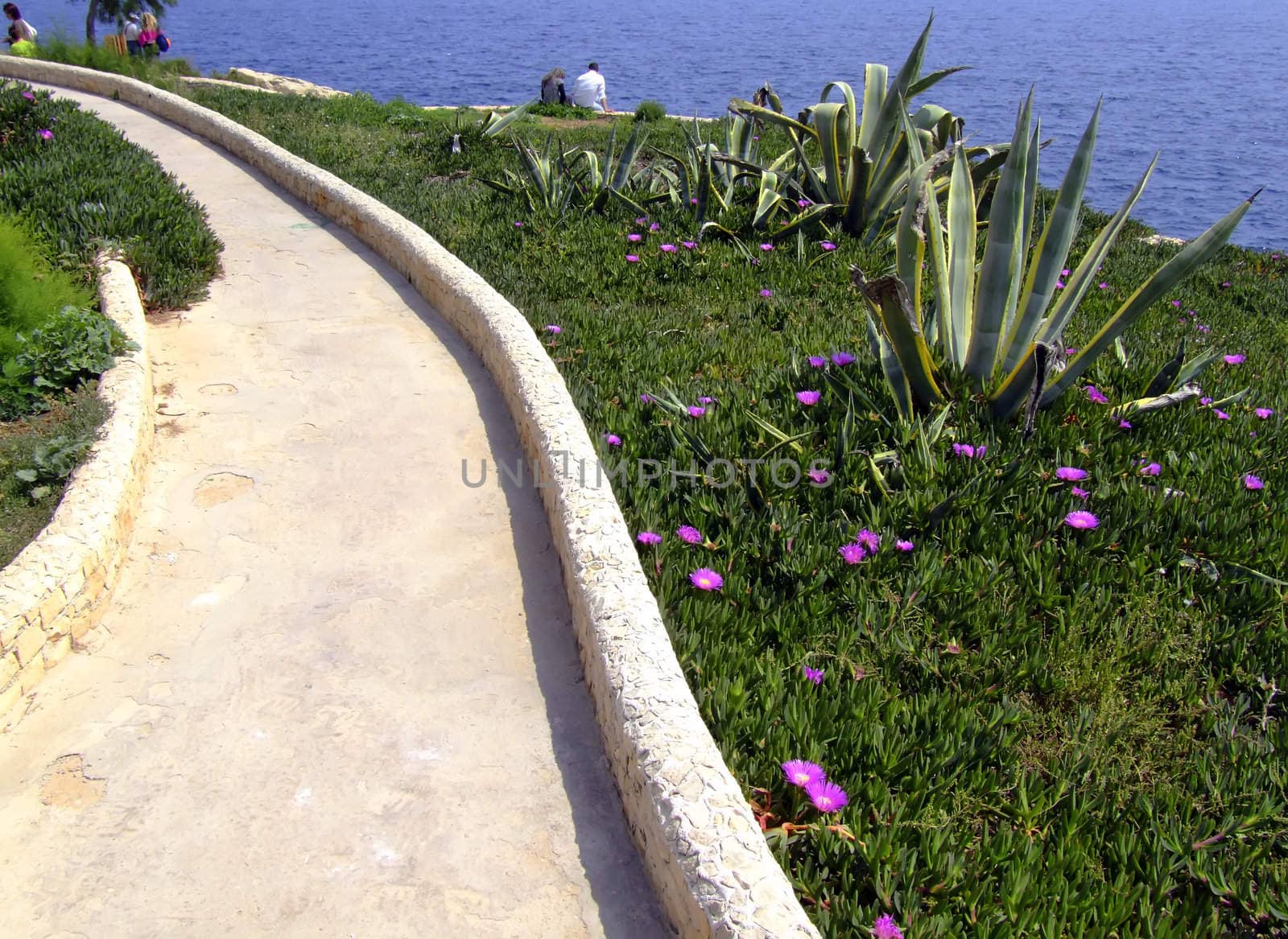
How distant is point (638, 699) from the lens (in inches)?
84.7

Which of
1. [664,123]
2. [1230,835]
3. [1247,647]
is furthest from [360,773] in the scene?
[664,123]

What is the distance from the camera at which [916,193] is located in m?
3.48

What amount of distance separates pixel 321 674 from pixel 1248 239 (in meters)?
15.7

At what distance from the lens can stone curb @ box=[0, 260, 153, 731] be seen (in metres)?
2.39

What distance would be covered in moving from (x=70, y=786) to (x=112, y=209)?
3.73 m

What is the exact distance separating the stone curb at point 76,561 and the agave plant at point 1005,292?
2.24m

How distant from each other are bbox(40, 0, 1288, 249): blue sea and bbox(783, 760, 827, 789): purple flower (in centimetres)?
1390

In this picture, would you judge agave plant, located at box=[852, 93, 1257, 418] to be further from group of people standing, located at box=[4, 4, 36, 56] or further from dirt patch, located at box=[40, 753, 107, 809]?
group of people standing, located at box=[4, 4, 36, 56]

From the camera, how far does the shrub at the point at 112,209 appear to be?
470 centimetres

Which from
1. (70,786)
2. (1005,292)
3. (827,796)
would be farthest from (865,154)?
(70,786)

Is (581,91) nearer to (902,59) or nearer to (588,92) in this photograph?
(588,92)

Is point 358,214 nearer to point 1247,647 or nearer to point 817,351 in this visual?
point 817,351

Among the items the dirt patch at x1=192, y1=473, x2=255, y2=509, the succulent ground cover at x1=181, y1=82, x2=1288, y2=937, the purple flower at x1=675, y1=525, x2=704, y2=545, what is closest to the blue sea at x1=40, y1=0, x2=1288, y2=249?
the succulent ground cover at x1=181, y1=82, x2=1288, y2=937

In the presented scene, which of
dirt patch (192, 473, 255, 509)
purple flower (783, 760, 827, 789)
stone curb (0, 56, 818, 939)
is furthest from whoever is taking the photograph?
dirt patch (192, 473, 255, 509)
